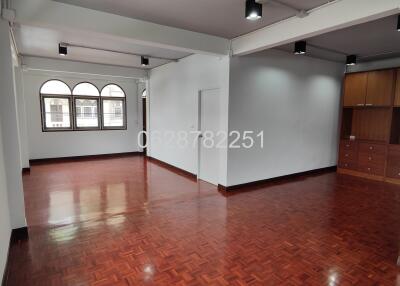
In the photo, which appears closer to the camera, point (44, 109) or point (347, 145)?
point (347, 145)

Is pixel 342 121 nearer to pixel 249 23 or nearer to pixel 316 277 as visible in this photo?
pixel 249 23

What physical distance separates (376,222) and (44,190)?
5.61 metres

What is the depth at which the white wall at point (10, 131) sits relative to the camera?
2797mm

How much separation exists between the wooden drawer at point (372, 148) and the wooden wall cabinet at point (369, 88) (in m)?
0.95

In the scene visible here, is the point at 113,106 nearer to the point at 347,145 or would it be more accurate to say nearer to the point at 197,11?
the point at 197,11

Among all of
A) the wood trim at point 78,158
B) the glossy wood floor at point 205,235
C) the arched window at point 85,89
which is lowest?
the glossy wood floor at point 205,235

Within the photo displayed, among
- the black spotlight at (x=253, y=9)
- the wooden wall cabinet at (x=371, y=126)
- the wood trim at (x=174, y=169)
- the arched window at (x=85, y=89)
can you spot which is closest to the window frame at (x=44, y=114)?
the arched window at (x=85, y=89)

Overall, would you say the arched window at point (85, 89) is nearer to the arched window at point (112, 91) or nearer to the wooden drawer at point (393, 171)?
the arched window at point (112, 91)

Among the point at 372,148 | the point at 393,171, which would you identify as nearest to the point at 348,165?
the point at 372,148

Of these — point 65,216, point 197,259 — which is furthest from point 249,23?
point 65,216

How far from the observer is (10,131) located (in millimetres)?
2895

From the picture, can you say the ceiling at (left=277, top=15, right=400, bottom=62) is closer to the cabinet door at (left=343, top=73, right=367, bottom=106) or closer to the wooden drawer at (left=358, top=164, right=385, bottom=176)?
the cabinet door at (left=343, top=73, right=367, bottom=106)

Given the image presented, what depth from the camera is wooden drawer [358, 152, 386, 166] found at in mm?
5777

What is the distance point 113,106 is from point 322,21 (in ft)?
22.7
